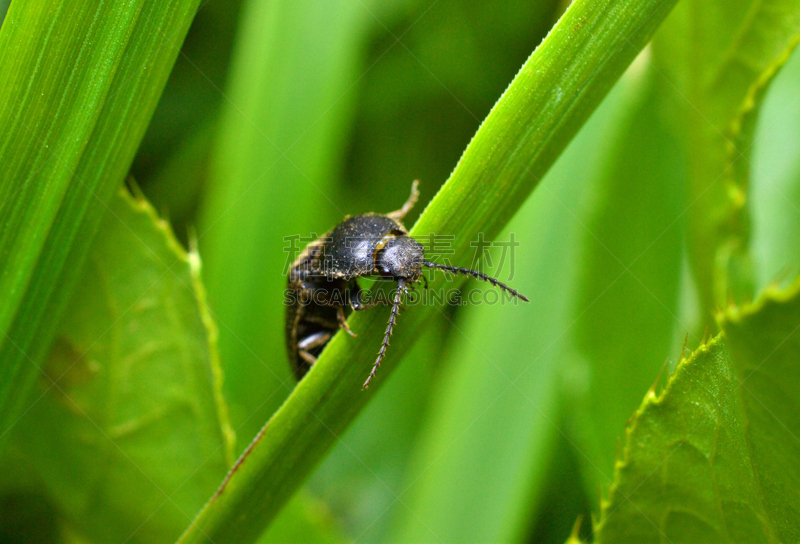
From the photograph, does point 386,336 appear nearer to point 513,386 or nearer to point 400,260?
point 400,260

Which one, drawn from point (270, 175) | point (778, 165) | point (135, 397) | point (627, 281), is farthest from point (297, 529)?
point (778, 165)

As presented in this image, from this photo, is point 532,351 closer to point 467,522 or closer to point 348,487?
point 467,522

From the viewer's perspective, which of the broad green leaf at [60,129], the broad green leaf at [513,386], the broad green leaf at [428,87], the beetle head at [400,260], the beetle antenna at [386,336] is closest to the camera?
the broad green leaf at [60,129]

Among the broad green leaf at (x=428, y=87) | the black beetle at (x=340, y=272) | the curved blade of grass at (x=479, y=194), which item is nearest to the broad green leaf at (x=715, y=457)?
the curved blade of grass at (x=479, y=194)

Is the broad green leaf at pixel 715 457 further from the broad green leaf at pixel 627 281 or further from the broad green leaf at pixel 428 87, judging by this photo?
the broad green leaf at pixel 428 87

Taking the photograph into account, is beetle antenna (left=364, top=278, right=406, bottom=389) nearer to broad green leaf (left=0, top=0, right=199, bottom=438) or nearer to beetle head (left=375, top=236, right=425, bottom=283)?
beetle head (left=375, top=236, right=425, bottom=283)
